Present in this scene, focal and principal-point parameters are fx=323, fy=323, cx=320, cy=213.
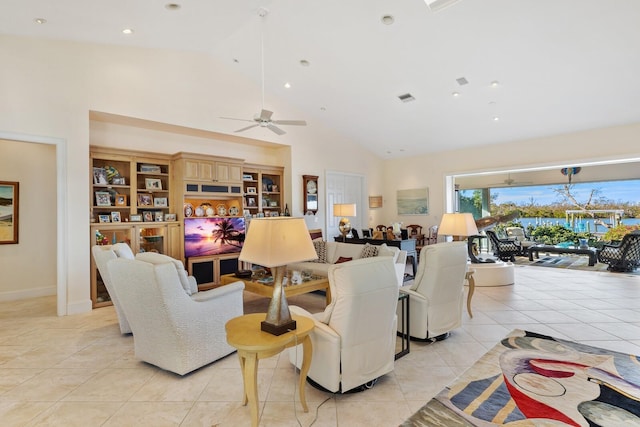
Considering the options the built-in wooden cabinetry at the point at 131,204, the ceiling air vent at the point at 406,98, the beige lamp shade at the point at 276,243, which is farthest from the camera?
the ceiling air vent at the point at 406,98

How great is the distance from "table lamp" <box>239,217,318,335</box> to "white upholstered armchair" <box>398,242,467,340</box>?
1.68m

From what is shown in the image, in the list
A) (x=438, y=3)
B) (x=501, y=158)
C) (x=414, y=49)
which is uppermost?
(x=414, y=49)

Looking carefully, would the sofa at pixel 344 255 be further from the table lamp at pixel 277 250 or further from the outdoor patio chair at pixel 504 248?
the outdoor patio chair at pixel 504 248

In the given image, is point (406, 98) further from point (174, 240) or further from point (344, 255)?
point (174, 240)

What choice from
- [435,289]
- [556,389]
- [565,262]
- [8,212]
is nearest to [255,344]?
[435,289]

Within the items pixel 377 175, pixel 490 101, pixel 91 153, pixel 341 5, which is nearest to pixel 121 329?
pixel 91 153

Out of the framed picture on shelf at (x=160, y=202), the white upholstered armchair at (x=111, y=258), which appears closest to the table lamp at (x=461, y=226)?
the white upholstered armchair at (x=111, y=258)

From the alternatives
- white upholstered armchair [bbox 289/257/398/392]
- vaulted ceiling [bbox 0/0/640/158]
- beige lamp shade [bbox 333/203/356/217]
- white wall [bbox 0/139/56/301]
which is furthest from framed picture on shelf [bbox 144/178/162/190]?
white upholstered armchair [bbox 289/257/398/392]

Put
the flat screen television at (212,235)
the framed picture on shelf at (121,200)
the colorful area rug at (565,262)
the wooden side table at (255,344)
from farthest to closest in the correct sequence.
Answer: the colorful area rug at (565,262)
the flat screen television at (212,235)
the framed picture on shelf at (121,200)
the wooden side table at (255,344)

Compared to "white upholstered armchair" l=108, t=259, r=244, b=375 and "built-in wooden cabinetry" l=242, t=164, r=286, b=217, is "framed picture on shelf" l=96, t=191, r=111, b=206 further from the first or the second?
"white upholstered armchair" l=108, t=259, r=244, b=375

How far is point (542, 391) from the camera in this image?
8.43 feet

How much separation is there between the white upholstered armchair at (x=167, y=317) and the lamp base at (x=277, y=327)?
1002 mm

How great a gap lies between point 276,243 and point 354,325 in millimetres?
868

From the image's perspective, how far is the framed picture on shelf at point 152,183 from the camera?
19.5 feet
